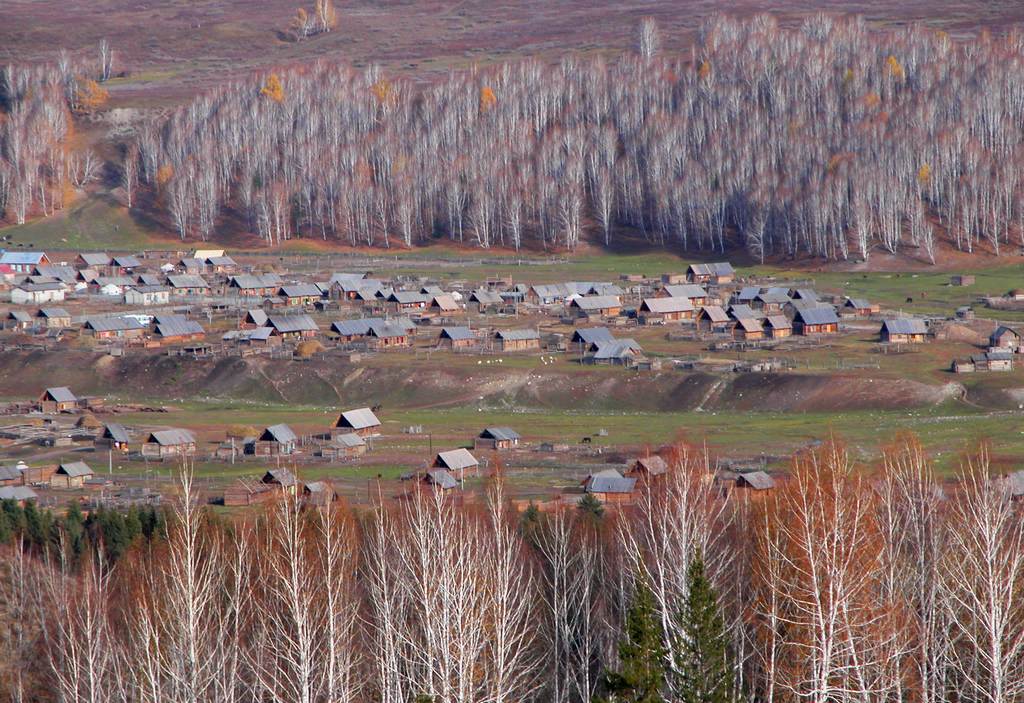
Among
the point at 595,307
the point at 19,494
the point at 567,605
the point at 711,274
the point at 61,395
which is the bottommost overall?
the point at 711,274

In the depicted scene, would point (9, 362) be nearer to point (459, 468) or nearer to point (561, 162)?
point (459, 468)

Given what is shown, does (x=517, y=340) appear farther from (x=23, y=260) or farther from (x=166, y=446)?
(x=23, y=260)

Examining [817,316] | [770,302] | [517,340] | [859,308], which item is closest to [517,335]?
[517,340]

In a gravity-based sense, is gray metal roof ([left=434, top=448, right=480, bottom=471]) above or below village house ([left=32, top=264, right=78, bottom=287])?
above

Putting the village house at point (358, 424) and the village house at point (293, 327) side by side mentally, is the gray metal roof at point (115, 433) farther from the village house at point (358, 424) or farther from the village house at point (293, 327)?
the village house at point (293, 327)

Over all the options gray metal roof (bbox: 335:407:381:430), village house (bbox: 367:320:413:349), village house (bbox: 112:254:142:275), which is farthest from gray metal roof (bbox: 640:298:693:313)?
village house (bbox: 112:254:142:275)

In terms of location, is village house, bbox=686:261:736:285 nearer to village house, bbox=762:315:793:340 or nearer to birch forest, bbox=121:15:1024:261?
birch forest, bbox=121:15:1024:261

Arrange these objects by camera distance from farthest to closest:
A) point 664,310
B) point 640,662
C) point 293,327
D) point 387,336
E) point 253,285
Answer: point 253,285, point 664,310, point 293,327, point 387,336, point 640,662
